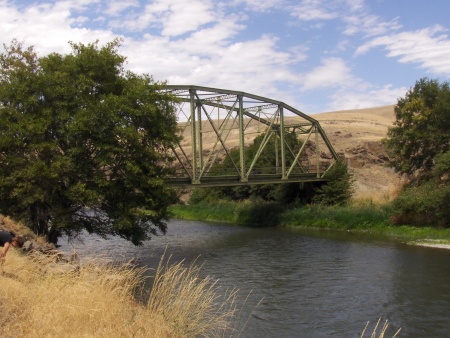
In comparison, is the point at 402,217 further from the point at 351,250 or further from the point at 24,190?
the point at 24,190

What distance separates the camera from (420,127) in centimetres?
3878

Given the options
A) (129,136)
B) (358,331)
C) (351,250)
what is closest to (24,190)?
(129,136)

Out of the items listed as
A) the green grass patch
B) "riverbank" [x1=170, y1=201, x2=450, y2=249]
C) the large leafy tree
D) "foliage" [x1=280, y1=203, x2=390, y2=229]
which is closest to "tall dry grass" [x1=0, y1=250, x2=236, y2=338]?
the large leafy tree

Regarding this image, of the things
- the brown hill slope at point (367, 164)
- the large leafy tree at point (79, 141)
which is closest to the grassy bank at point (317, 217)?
the brown hill slope at point (367, 164)

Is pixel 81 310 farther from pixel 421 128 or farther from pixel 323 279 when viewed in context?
pixel 421 128

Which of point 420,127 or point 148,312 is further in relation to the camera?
point 420,127

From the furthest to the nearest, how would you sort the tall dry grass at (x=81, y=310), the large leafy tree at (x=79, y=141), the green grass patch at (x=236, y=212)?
the green grass patch at (x=236, y=212) < the large leafy tree at (x=79, y=141) < the tall dry grass at (x=81, y=310)

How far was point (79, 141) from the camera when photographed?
24.8 metres

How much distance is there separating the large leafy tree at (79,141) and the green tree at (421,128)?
2148 cm

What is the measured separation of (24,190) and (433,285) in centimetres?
1876

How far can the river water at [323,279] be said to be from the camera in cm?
1481

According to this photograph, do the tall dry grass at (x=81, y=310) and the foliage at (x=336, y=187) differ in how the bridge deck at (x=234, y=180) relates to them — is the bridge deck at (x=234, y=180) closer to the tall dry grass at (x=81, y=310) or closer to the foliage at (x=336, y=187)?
the foliage at (x=336, y=187)

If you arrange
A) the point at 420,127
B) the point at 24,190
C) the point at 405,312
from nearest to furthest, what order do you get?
the point at 405,312, the point at 24,190, the point at 420,127

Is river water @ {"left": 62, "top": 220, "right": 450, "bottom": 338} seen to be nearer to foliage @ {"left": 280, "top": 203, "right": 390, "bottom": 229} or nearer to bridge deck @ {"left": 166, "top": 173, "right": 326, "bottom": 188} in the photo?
foliage @ {"left": 280, "top": 203, "right": 390, "bottom": 229}
